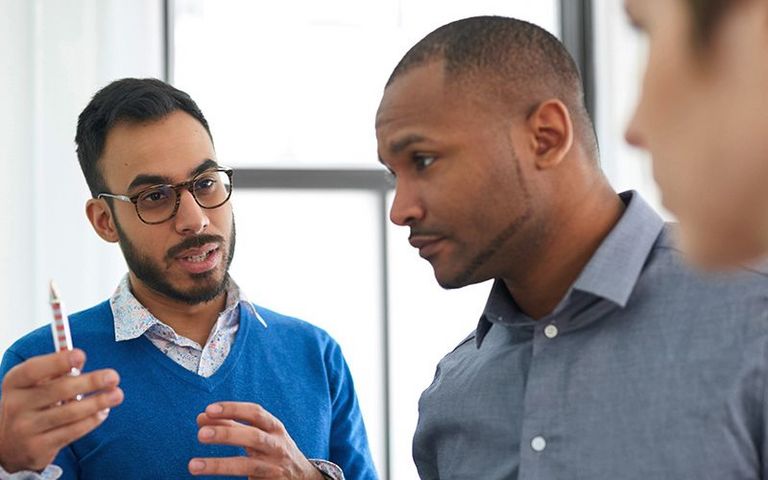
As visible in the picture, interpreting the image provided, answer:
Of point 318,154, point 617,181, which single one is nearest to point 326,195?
point 318,154

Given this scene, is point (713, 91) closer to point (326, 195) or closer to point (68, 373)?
point (68, 373)

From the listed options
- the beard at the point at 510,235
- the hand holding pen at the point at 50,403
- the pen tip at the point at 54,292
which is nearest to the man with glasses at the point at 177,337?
the hand holding pen at the point at 50,403

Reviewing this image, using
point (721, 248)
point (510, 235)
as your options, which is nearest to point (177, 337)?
point (510, 235)

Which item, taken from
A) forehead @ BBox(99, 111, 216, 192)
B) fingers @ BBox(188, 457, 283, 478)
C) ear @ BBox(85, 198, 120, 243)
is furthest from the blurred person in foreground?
ear @ BBox(85, 198, 120, 243)

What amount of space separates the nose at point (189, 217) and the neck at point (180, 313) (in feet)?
0.47

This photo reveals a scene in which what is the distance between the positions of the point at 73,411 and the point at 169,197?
52cm

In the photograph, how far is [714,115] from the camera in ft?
2.14

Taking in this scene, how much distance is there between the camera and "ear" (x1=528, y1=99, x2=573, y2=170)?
1.47 metres

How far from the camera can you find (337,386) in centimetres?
202

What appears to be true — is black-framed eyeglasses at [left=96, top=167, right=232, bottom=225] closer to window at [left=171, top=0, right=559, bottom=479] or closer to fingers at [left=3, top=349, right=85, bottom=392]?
fingers at [left=3, top=349, right=85, bottom=392]

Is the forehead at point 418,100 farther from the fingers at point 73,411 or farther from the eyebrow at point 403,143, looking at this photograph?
the fingers at point 73,411

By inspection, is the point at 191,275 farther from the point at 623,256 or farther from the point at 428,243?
the point at 623,256

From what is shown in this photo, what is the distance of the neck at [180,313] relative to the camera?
1948 millimetres

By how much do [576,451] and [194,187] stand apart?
2.95 ft
